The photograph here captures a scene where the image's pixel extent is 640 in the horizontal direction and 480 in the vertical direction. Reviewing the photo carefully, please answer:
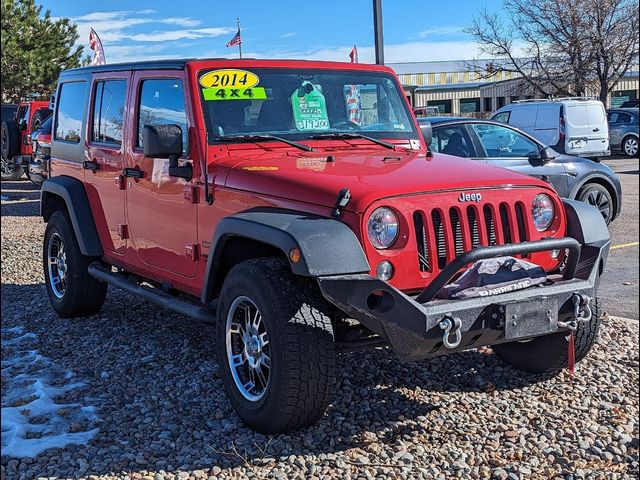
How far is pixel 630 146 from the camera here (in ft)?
81.5

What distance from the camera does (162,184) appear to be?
17.4ft

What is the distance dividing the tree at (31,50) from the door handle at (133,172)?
22568mm

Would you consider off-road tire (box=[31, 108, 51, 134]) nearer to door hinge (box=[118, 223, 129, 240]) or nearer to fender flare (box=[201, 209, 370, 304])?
door hinge (box=[118, 223, 129, 240])

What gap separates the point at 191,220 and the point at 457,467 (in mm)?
2156

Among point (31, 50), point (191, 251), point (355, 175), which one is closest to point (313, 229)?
point (355, 175)

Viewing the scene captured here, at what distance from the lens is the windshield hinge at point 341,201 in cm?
400

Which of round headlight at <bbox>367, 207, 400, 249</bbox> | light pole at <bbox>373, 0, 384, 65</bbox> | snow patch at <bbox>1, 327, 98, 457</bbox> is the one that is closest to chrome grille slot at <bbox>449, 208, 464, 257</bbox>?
round headlight at <bbox>367, 207, 400, 249</bbox>

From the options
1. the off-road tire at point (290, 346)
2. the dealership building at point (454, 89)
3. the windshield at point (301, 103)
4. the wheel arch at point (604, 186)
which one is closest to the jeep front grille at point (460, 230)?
the off-road tire at point (290, 346)

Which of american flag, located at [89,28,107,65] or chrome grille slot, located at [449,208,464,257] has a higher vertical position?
american flag, located at [89,28,107,65]

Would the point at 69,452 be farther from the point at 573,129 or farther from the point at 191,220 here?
the point at 573,129

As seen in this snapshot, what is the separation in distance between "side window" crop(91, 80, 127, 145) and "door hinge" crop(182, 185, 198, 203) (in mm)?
1168

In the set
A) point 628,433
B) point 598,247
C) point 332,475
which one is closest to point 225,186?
point 332,475

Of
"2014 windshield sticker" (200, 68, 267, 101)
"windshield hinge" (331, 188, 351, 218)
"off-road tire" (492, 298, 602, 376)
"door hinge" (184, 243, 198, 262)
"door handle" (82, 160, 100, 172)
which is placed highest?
"2014 windshield sticker" (200, 68, 267, 101)

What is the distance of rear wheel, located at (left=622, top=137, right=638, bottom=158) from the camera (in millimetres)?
24703
